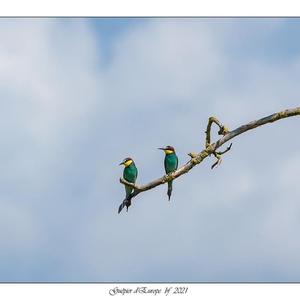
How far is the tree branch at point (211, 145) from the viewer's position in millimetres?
6500

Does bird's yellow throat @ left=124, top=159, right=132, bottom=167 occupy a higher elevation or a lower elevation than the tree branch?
lower

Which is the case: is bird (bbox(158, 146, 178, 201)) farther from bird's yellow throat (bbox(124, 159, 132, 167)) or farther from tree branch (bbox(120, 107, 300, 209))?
tree branch (bbox(120, 107, 300, 209))

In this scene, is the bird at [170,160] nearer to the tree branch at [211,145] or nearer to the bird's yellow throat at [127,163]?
the bird's yellow throat at [127,163]

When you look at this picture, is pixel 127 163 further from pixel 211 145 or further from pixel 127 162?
pixel 211 145

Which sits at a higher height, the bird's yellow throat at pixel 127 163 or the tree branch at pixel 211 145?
the tree branch at pixel 211 145

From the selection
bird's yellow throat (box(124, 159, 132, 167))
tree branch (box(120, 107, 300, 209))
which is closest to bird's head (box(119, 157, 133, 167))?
bird's yellow throat (box(124, 159, 132, 167))

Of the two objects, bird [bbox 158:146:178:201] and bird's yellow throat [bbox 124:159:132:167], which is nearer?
bird's yellow throat [bbox 124:159:132:167]

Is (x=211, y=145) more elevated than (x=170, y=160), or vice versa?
(x=211, y=145)

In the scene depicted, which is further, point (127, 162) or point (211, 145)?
point (127, 162)

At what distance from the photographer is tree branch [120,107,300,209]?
256 inches

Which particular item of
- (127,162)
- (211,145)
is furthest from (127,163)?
(211,145)

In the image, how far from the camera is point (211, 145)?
705 centimetres

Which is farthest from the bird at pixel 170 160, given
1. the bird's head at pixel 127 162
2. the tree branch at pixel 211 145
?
the tree branch at pixel 211 145
